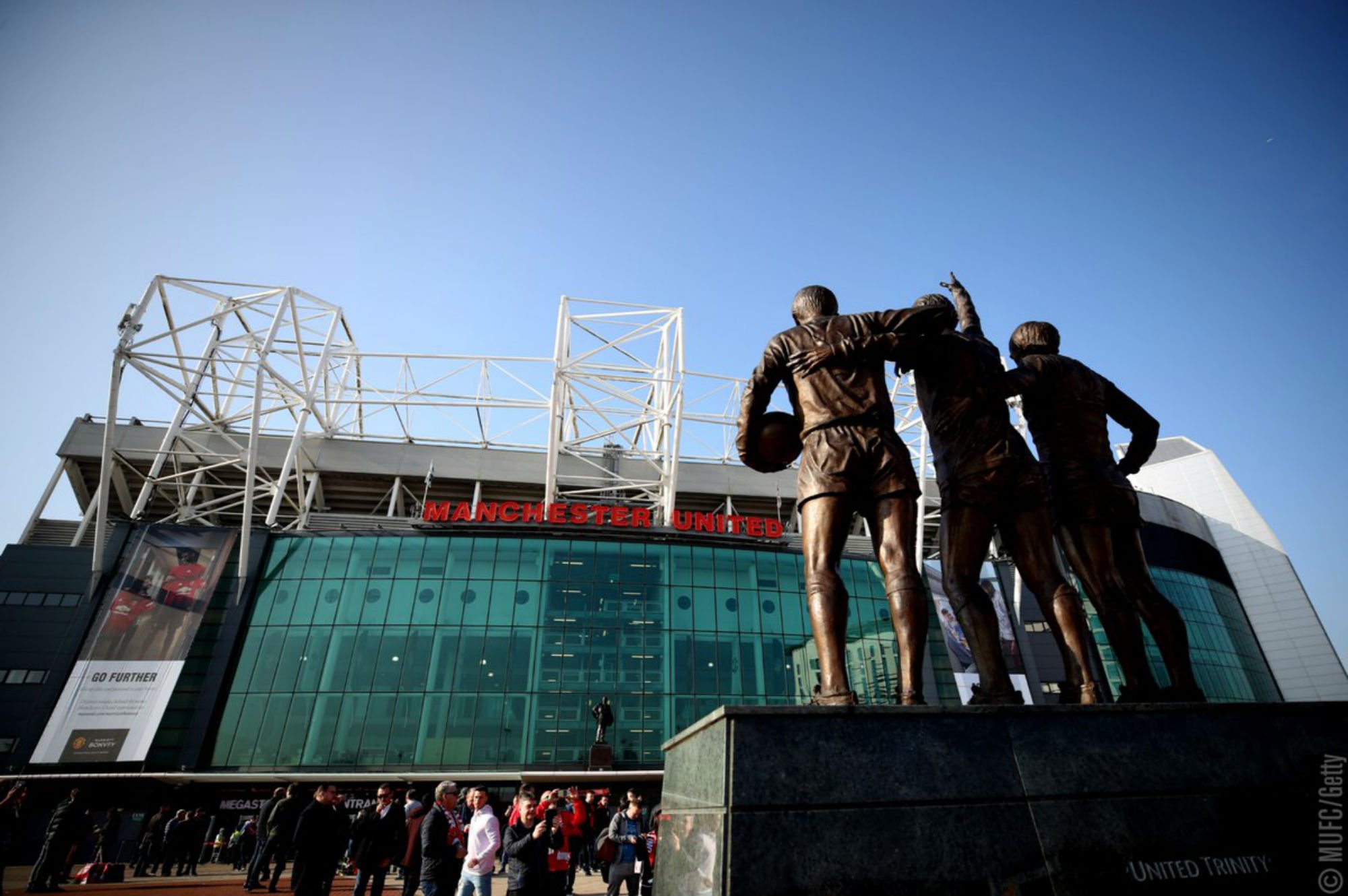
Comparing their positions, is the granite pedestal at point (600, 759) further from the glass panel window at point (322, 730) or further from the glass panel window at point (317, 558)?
the glass panel window at point (317, 558)

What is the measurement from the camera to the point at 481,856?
6.87 metres

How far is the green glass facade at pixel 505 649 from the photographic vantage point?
24.0m

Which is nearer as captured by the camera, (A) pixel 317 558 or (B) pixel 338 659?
(B) pixel 338 659

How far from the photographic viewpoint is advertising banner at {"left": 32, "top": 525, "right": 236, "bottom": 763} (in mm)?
21406

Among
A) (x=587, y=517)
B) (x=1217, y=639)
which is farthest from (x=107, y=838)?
(x=1217, y=639)

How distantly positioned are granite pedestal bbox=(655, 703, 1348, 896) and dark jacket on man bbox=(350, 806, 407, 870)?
711 cm

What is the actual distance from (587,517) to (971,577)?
25356 millimetres

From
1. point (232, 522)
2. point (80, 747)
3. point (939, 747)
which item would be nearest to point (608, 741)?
point (80, 747)

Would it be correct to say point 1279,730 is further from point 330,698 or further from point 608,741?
point 330,698

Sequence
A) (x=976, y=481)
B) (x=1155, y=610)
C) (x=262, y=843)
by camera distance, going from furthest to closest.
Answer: (x=262, y=843) → (x=1155, y=610) → (x=976, y=481)

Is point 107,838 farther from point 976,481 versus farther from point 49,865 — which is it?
point 976,481

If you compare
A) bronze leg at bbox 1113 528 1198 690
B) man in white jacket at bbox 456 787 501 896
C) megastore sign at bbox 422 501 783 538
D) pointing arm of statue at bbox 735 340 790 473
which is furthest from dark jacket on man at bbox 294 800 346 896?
megastore sign at bbox 422 501 783 538

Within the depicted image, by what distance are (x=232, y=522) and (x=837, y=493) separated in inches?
1652

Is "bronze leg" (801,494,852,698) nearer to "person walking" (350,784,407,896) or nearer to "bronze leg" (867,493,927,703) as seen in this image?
"bronze leg" (867,493,927,703)
